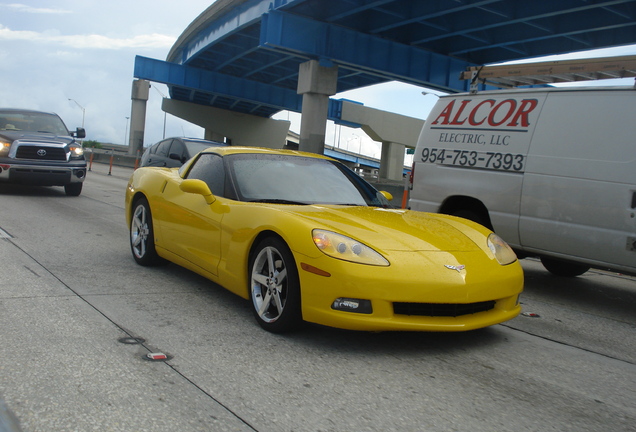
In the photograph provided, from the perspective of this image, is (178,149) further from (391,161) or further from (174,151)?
(391,161)

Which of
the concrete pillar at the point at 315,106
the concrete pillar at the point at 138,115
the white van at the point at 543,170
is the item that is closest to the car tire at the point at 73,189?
the white van at the point at 543,170

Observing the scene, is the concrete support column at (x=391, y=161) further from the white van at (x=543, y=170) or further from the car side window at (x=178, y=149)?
the white van at (x=543, y=170)

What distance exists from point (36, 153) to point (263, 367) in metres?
11.1

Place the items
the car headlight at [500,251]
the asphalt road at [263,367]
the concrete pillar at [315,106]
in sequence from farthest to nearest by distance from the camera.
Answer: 1. the concrete pillar at [315,106]
2. the car headlight at [500,251]
3. the asphalt road at [263,367]

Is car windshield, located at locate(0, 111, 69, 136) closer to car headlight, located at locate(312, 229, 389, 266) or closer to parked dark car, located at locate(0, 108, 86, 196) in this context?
parked dark car, located at locate(0, 108, 86, 196)

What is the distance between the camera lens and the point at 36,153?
13.1m

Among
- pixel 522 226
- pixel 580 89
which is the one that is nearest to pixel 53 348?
pixel 522 226

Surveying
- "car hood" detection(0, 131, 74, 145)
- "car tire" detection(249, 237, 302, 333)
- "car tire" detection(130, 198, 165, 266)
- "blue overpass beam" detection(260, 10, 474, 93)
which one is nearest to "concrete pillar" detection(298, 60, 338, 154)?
"blue overpass beam" detection(260, 10, 474, 93)

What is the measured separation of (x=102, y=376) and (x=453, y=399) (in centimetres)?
182

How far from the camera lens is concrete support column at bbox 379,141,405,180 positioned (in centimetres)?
5731

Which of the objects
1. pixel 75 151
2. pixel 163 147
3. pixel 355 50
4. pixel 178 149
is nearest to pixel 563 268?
pixel 178 149

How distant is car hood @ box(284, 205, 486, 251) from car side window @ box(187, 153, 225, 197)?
0.91 m

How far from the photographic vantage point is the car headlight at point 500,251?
4617 millimetres

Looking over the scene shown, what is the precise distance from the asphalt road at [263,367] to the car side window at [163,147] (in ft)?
24.5
